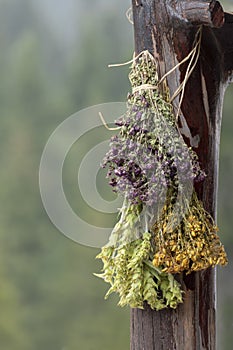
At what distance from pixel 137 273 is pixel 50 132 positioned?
0.80 meters

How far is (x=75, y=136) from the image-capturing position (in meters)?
1.28

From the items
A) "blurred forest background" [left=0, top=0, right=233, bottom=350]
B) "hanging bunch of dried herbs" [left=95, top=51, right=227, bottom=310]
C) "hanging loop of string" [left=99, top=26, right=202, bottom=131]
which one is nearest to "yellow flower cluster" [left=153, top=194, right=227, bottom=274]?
"hanging bunch of dried herbs" [left=95, top=51, right=227, bottom=310]

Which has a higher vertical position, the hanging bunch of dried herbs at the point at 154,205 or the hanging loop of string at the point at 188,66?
the hanging loop of string at the point at 188,66

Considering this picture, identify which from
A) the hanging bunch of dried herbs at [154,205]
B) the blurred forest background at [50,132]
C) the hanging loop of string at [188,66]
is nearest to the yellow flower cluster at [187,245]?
the hanging bunch of dried herbs at [154,205]

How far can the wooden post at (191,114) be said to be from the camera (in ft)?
3.40

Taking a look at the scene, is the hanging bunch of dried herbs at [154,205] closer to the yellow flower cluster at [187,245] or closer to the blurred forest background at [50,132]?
the yellow flower cluster at [187,245]

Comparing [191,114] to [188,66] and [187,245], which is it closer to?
[188,66]

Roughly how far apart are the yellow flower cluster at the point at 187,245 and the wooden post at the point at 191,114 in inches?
2.7

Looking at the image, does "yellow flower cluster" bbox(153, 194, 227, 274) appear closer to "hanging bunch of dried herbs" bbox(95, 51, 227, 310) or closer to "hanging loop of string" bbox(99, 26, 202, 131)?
"hanging bunch of dried herbs" bbox(95, 51, 227, 310)

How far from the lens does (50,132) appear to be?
68.7 inches

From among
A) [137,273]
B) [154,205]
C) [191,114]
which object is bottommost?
[137,273]

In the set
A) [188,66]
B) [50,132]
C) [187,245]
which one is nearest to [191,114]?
[188,66]

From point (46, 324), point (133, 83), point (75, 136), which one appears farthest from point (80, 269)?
point (133, 83)

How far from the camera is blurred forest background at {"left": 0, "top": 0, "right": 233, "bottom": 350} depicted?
68.2 inches
